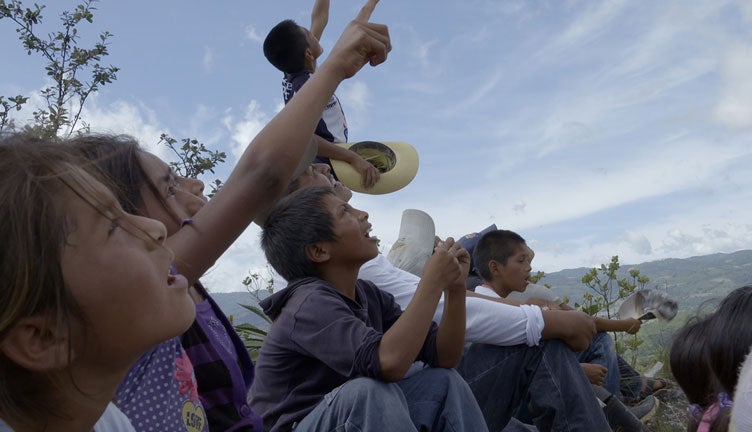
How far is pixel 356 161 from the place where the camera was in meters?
4.00

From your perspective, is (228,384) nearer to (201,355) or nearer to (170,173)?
(201,355)

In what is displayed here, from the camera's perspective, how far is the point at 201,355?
1.87 metres

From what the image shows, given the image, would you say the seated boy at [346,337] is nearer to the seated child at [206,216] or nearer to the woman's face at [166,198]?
the seated child at [206,216]

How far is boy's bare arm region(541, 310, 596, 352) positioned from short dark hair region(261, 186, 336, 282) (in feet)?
3.50

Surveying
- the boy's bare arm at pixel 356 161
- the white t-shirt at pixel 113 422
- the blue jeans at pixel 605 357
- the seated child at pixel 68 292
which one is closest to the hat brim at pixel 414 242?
the boy's bare arm at pixel 356 161

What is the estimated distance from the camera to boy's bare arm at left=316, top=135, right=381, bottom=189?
3.90 meters

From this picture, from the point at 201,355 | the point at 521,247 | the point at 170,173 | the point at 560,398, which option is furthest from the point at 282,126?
the point at 521,247

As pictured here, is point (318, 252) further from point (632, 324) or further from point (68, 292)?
point (632, 324)

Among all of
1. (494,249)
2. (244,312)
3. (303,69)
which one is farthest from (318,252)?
(244,312)

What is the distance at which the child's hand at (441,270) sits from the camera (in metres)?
2.45

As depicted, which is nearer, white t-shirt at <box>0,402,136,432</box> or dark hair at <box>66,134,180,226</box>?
white t-shirt at <box>0,402,136,432</box>

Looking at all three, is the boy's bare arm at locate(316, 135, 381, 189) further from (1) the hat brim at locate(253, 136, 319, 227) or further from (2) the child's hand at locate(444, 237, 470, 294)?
(2) the child's hand at locate(444, 237, 470, 294)

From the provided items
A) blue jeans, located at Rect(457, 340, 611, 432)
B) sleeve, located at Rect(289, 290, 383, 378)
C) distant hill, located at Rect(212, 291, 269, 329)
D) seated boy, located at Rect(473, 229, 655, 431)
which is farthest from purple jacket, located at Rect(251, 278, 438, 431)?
distant hill, located at Rect(212, 291, 269, 329)

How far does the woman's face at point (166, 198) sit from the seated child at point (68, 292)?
58 centimetres
